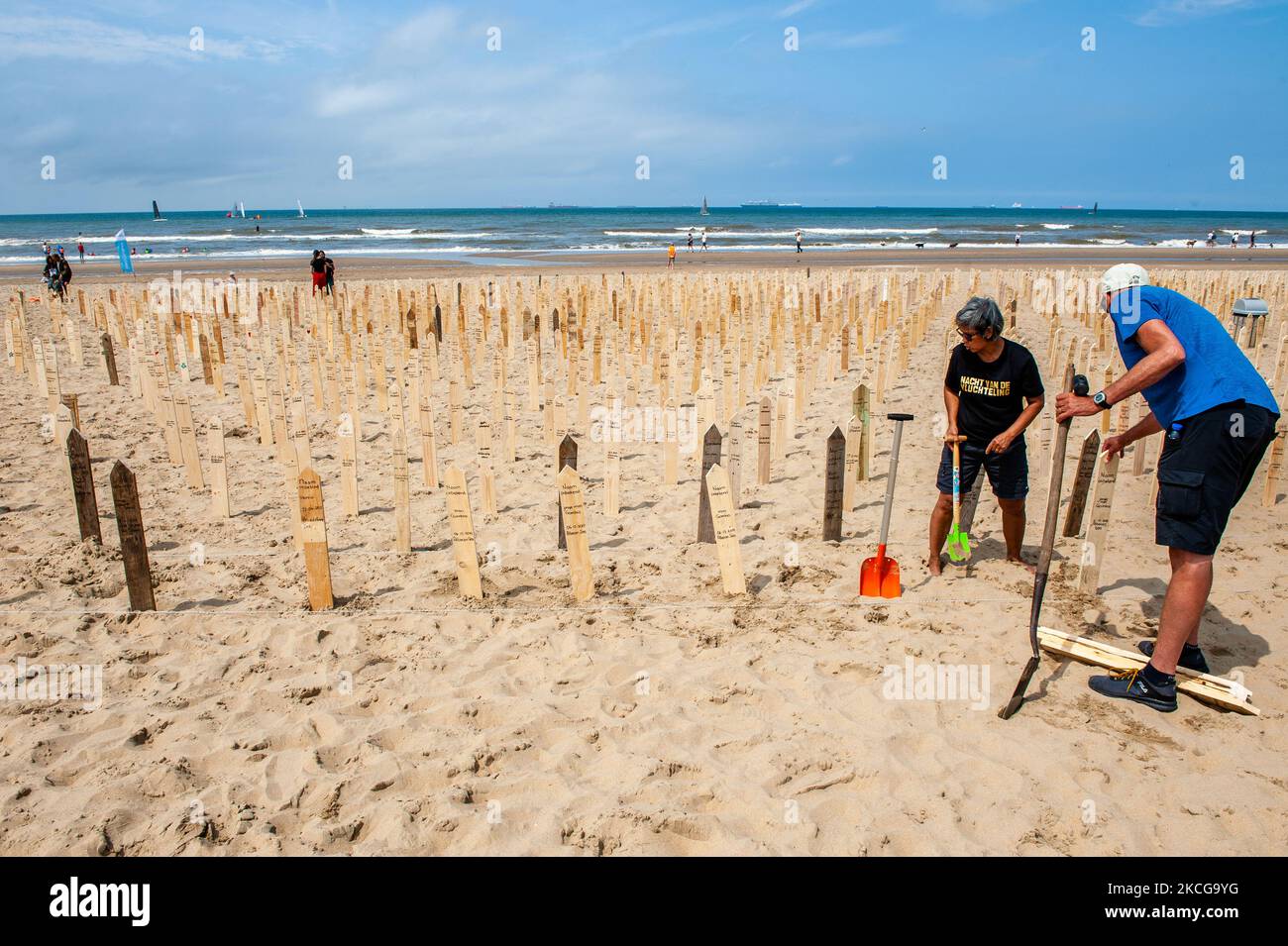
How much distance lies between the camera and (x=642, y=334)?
1002 centimetres

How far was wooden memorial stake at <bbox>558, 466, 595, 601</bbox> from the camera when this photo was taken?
378 cm

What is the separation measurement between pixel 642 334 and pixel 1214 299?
9603 mm

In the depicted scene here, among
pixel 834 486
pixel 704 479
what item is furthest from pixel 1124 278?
pixel 704 479

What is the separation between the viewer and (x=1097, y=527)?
4.03 meters

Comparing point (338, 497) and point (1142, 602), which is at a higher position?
point (338, 497)

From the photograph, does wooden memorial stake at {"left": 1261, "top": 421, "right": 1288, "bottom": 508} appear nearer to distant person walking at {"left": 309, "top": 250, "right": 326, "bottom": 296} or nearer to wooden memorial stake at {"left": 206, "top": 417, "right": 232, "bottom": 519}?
wooden memorial stake at {"left": 206, "top": 417, "right": 232, "bottom": 519}

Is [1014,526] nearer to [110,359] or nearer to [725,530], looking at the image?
[725,530]

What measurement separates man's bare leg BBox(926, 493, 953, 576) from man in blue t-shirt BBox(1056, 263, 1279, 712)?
1.15 metres

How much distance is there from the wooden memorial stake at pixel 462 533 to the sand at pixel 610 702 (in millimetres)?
99

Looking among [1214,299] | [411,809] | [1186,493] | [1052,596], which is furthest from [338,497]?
[1214,299]

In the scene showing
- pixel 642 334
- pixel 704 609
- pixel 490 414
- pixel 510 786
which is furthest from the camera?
pixel 642 334

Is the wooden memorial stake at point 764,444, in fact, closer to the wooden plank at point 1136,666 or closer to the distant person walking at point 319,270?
the wooden plank at point 1136,666

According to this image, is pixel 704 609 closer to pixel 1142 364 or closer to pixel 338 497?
pixel 1142 364

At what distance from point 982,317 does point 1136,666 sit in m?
1.73
